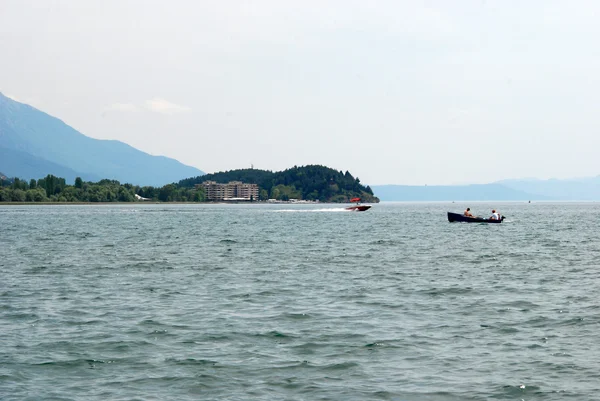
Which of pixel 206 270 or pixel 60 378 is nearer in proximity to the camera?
pixel 60 378

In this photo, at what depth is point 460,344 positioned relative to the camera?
87.3ft

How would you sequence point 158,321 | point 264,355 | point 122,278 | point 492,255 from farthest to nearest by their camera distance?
point 492,255, point 122,278, point 158,321, point 264,355

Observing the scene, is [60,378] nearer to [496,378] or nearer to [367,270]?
[496,378]

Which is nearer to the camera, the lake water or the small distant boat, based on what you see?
the lake water

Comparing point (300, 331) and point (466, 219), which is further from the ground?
point (466, 219)

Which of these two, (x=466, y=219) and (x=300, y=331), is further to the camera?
(x=466, y=219)

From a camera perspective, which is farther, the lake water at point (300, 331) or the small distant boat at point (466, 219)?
the small distant boat at point (466, 219)

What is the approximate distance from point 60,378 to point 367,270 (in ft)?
109

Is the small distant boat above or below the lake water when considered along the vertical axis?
above

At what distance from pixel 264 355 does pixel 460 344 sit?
7.15 m

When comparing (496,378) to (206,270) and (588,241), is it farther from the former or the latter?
(588,241)

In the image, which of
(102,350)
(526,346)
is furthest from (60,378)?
(526,346)

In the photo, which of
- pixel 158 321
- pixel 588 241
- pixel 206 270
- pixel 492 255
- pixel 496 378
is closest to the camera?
pixel 496 378

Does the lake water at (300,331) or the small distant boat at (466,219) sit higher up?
the small distant boat at (466,219)
